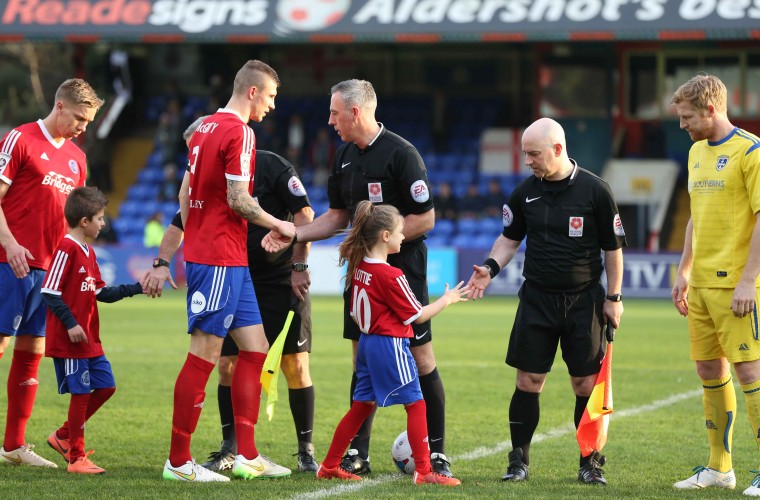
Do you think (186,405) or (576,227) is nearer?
(186,405)

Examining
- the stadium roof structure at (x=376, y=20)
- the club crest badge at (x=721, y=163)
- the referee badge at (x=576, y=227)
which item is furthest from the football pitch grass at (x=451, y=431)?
the stadium roof structure at (x=376, y=20)

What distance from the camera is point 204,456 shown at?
7.36 meters

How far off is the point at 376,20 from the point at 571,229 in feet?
63.9

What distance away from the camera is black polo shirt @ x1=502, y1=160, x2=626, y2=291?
21.6ft

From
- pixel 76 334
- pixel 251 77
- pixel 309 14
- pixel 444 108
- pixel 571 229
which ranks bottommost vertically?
pixel 76 334

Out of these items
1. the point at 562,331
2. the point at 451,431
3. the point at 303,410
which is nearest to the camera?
the point at 562,331

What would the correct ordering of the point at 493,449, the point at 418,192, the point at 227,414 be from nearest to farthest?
the point at 418,192 → the point at 227,414 → the point at 493,449

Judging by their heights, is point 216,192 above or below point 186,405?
above

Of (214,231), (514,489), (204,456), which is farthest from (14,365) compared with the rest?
(514,489)

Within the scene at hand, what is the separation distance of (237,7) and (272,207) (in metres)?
19.9

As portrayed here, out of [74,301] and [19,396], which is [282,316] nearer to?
[74,301]

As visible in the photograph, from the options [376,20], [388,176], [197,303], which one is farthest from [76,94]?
[376,20]

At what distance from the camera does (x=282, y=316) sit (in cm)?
722

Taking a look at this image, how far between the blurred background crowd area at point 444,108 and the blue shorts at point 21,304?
18.6 meters
